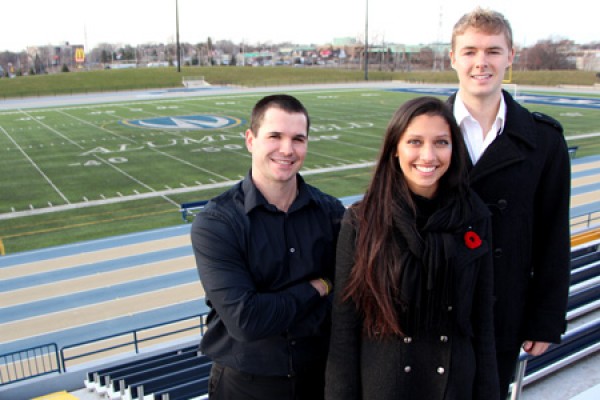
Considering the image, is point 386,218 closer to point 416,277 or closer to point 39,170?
point 416,277

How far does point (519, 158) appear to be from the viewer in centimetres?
244

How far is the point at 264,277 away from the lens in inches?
103

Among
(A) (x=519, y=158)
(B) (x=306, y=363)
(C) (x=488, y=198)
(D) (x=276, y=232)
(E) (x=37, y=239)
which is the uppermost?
(A) (x=519, y=158)

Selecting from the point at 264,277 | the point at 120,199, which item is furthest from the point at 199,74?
the point at 264,277

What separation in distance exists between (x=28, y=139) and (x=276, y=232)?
27.1 m

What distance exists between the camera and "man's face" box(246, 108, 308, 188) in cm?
260

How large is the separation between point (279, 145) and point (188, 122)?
29.2 meters

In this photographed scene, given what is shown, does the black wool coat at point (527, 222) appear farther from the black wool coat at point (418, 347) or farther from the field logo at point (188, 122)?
the field logo at point (188, 122)

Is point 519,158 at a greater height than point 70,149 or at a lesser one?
greater

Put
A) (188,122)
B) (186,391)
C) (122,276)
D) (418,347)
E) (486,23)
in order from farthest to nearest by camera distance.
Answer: (188,122) → (122,276) → (186,391) → (486,23) → (418,347)

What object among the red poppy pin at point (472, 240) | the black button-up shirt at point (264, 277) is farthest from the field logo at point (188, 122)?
the red poppy pin at point (472, 240)

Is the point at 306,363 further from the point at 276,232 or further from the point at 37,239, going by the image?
the point at 37,239

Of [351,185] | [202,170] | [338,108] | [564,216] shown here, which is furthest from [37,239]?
[338,108]

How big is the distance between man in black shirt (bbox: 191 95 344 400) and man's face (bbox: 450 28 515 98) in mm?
754
